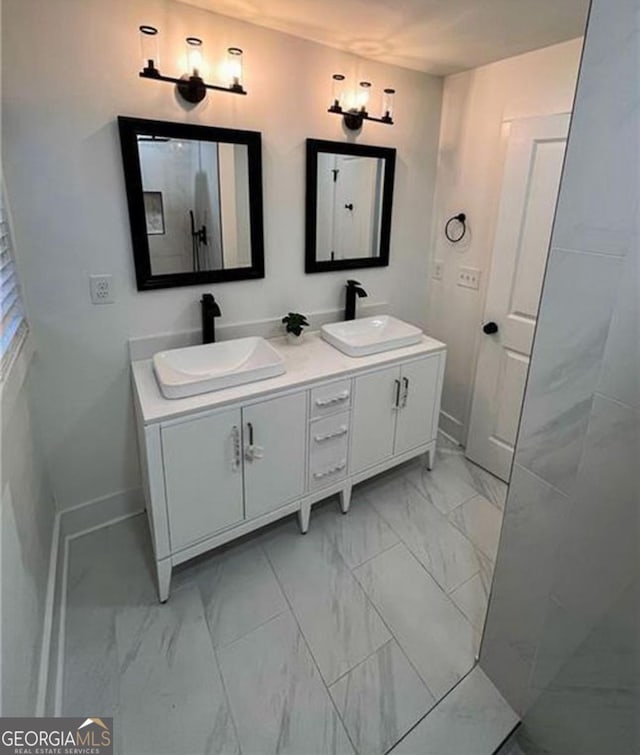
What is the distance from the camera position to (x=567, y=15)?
1658 mm

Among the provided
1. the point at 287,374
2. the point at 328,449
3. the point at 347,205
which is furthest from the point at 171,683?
the point at 347,205

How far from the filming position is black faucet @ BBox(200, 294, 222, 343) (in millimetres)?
1984

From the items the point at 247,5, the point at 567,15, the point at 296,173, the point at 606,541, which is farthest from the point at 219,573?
the point at 567,15

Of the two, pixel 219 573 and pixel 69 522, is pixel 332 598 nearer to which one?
pixel 219 573

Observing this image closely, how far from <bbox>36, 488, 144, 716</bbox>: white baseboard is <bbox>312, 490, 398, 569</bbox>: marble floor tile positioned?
98 cm

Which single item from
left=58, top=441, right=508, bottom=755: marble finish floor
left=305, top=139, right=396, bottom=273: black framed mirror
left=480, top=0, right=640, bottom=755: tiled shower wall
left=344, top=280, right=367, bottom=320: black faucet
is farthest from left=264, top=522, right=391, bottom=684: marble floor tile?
left=305, top=139, right=396, bottom=273: black framed mirror

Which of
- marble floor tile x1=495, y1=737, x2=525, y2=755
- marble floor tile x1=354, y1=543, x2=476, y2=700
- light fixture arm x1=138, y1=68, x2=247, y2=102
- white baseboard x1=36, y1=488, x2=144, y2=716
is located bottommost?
marble floor tile x1=495, y1=737, x2=525, y2=755

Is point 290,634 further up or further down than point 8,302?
further down

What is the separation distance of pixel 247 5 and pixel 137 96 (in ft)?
1.85

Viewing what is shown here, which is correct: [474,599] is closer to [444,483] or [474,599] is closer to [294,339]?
[444,483]

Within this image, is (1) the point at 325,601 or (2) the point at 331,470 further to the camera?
(2) the point at 331,470

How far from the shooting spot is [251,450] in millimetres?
1774

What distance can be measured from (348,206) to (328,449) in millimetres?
1353

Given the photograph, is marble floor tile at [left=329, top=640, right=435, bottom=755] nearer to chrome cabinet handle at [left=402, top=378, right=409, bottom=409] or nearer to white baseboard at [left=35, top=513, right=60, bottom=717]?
white baseboard at [left=35, top=513, right=60, bottom=717]
